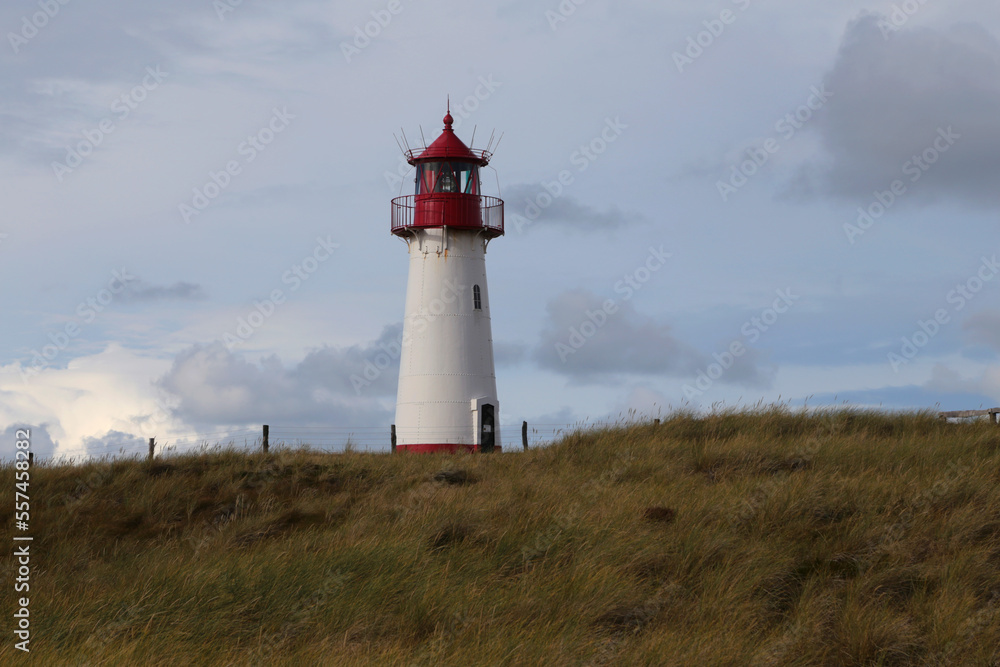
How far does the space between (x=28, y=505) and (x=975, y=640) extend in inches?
418

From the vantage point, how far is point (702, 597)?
25.6 feet

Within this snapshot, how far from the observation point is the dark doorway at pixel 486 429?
23.3m

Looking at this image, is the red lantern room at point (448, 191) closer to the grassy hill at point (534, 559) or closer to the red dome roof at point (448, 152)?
the red dome roof at point (448, 152)

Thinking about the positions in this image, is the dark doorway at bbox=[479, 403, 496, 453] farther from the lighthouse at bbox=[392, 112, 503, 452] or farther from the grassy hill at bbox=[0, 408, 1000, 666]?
the grassy hill at bbox=[0, 408, 1000, 666]

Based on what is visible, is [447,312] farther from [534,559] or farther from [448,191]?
[534,559]

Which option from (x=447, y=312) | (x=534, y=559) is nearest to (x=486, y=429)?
(x=447, y=312)

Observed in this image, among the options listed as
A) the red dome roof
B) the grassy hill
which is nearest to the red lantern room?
the red dome roof

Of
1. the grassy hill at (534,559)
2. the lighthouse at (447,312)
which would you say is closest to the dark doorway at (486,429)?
the lighthouse at (447,312)

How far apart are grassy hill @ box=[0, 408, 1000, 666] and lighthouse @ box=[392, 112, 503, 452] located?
31.9 feet

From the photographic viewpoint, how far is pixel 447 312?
23.9m

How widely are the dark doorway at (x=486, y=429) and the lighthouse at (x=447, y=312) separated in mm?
26

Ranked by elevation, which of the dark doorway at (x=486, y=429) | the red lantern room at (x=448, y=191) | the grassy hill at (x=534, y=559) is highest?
the red lantern room at (x=448, y=191)

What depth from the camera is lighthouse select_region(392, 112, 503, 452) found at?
926 inches

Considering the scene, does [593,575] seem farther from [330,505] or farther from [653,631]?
[330,505]
